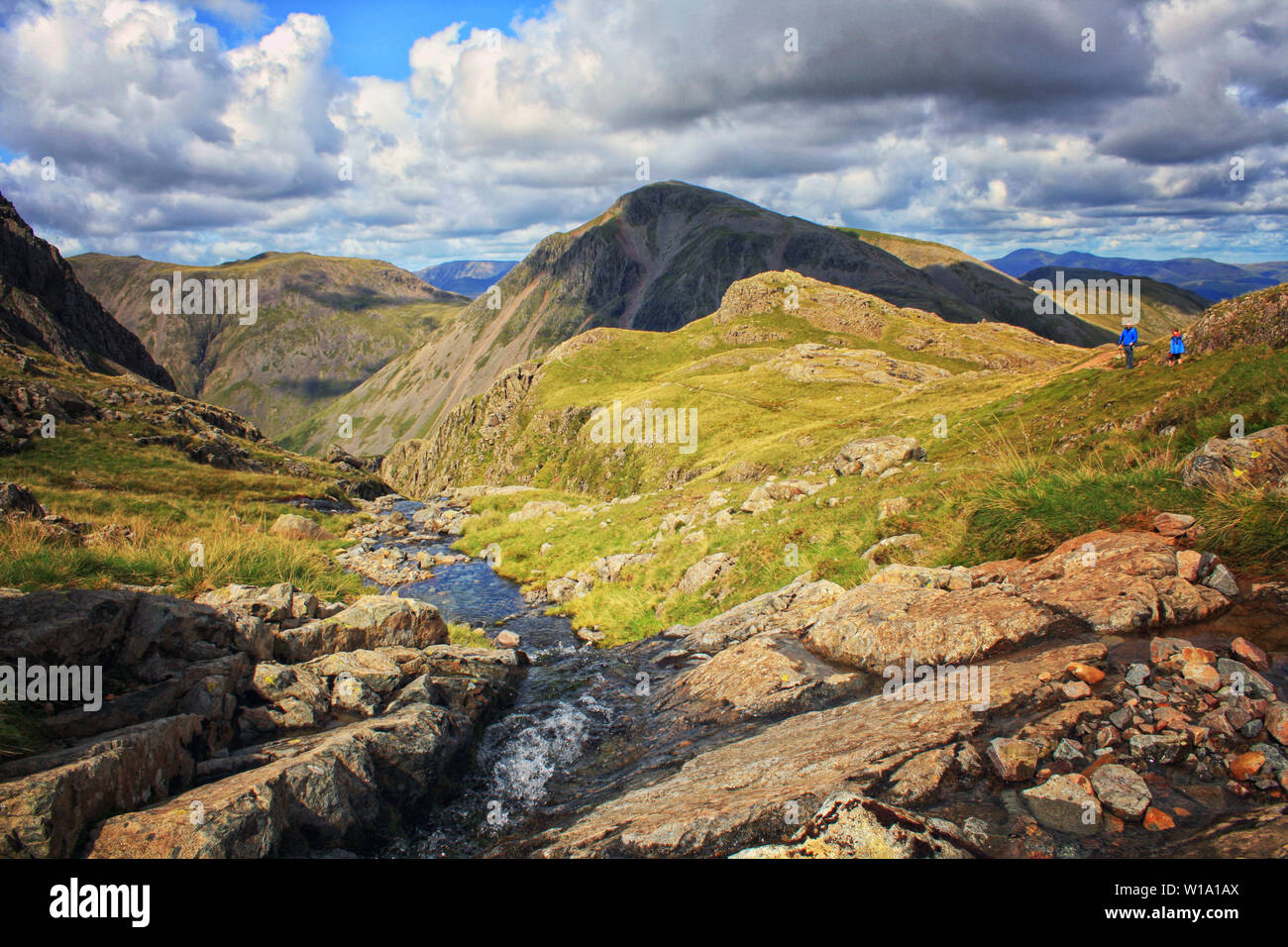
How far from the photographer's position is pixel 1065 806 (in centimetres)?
612

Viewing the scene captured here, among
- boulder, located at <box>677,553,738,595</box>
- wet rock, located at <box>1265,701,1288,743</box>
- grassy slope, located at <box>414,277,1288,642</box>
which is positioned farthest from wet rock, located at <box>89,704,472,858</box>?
boulder, located at <box>677,553,738,595</box>

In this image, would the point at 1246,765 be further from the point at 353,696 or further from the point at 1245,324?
the point at 1245,324

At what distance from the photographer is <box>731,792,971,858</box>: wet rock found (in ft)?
19.1

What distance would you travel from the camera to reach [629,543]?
3462 centimetres

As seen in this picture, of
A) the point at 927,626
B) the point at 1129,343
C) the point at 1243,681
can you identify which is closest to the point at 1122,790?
the point at 1243,681

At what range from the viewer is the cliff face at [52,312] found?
11924 centimetres

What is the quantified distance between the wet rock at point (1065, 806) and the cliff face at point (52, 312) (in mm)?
153220

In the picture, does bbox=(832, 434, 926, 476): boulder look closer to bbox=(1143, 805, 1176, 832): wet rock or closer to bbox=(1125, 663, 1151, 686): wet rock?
bbox=(1125, 663, 1151, 686): wet rock

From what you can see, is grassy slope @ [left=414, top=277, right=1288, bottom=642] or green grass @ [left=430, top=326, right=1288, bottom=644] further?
grassy slope @ [left=414, top=277, right=1288, bottom=642]

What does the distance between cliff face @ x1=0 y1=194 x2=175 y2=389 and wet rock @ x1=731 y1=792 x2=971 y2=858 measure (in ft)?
497

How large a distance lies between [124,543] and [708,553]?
20.1 meters

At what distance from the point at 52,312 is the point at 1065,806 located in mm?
197991

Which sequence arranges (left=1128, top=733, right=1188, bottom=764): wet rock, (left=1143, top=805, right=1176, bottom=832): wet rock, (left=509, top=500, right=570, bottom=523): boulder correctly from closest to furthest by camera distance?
1. (left=1143, top=805, right=1176, bottom=832): wet rock
2. (left=1128, top=733, right=1188, bottom=764): wet rock
3. (left=509, top=500, right=570, bottom=523): boulder
